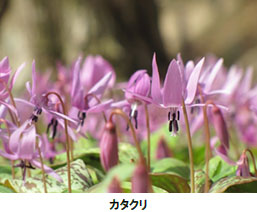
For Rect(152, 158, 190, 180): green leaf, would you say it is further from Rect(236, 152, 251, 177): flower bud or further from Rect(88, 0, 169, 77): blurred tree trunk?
Rect(88, 0, 169, 77): blurred tree trunk

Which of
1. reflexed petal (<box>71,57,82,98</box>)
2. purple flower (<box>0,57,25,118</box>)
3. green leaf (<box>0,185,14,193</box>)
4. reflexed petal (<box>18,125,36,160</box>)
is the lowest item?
green leaf (<box>0,185,14,193</box>)

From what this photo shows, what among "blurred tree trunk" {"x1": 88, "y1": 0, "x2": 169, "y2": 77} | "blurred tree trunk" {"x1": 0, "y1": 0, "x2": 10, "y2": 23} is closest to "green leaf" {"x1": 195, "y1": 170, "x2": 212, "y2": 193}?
"blurred tree trunk" {"x1": 0, "y1": 0, "x2": 10, "y2": 23}

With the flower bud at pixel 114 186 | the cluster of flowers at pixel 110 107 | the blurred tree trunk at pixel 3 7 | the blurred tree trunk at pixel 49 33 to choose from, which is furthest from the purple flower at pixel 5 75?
the blurred tree trunk at pixel 49 33

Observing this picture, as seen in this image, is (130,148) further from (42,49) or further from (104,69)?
(42,49)

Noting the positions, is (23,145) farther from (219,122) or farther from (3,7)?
(3,7)

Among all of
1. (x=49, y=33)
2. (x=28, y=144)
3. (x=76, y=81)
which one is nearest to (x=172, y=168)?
(x=76, y=81)

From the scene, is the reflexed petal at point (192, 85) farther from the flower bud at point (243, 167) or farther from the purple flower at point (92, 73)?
the purple flower at point (92, 73)

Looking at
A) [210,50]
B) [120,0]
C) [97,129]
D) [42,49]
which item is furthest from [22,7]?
[210,50]
